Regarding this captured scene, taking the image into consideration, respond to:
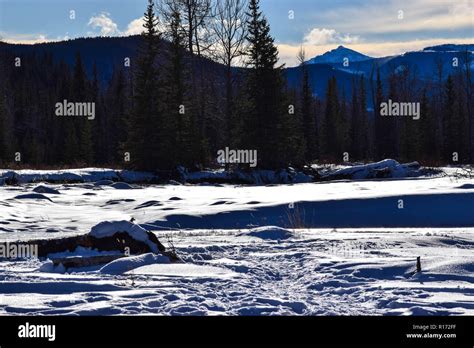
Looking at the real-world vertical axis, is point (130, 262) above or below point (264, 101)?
below

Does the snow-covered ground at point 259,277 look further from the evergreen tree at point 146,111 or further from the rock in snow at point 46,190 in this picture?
the evergreen tree at point 146,111

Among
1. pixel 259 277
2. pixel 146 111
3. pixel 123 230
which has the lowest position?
pixel 259 277

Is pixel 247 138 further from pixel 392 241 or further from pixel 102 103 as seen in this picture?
pixel 102 103

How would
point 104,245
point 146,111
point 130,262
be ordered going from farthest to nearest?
point 146,111, point 104,245, point 130,262

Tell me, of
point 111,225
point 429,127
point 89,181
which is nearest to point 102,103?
point 429,127

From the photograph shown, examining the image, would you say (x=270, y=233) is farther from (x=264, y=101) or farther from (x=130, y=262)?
(x=264, y=101)

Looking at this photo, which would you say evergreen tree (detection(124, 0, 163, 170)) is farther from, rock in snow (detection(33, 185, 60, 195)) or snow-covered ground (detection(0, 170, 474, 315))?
snow-covered ground (detection(0, 170, 474, 315))

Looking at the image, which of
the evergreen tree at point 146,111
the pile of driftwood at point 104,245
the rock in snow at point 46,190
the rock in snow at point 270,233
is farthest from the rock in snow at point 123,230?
the evergreen tree at point 146,111

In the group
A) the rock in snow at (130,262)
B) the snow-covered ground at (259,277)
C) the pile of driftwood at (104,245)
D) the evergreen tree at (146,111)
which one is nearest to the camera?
the snow-covered ground at (259,277)

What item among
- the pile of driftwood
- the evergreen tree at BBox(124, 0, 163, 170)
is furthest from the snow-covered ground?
the evergreen tree at BBox(124, 0, 163, 170)

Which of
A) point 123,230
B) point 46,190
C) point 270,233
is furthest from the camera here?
point 46,190

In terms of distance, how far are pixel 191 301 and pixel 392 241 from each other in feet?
14.5

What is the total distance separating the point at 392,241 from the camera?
8219 mm

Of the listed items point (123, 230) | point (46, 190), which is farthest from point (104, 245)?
point (46, 190)
